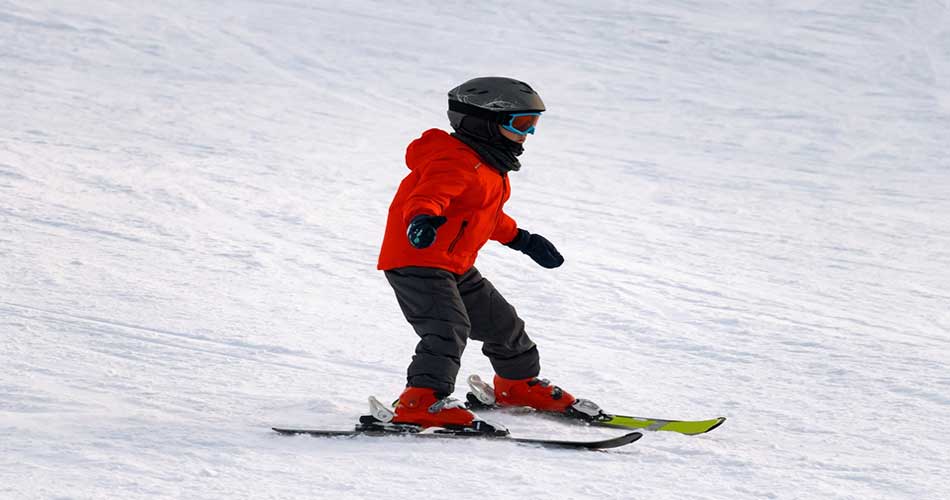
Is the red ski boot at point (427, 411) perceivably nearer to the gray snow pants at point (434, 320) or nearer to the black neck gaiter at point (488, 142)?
the gray snow pants at point (434, 320)

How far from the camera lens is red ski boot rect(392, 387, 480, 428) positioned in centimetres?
321

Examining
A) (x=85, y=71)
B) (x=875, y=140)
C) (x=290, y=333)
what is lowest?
(x=290, y=333)

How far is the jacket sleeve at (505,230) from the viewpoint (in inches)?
140

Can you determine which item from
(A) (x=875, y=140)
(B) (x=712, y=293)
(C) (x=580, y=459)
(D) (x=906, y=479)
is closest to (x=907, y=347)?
(B) (x=712, y=293)

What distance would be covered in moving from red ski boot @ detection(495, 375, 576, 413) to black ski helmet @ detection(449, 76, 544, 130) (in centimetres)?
92

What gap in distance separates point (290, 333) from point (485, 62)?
41.1 feet

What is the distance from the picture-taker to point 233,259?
5773mm

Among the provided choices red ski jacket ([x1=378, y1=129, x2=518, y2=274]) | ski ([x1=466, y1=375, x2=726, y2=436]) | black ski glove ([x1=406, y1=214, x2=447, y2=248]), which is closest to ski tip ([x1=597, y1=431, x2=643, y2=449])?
ski ([x1=466, y1=375, x2=726, y2=436])

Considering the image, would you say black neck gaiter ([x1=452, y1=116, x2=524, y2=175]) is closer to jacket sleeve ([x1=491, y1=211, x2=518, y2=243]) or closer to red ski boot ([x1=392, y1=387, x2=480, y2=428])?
jacket sleeve ([x1=491, y1=211, x2=518, y2=243])

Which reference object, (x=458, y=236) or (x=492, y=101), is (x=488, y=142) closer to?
(x=492, y=101)

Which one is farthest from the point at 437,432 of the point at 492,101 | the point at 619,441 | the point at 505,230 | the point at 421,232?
the point at 492,101

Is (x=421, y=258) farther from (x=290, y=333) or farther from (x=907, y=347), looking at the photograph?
(x=907, y=347)

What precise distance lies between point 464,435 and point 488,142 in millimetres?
895

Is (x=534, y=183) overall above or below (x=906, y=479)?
above
